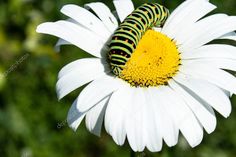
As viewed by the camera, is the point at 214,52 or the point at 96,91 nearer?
the point at 96,91

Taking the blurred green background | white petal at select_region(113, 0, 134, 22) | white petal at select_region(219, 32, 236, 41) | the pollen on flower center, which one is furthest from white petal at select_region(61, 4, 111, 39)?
the blurred green background

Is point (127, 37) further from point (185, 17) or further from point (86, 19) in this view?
point (185, 17)

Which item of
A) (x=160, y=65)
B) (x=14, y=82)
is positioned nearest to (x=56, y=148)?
(x=14, y=82)

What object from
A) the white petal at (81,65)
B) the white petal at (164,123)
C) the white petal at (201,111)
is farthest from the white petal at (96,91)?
the white petal at (201,111)

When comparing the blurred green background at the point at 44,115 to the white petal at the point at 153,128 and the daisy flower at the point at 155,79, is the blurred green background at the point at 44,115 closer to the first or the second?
the daisy flower at the point at 155,79

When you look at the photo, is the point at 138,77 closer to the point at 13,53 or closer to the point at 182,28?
the point at 182,28

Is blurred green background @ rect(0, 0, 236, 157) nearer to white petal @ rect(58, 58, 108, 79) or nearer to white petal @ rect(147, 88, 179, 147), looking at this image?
white petal @ rect(58, 58, 108, 79)

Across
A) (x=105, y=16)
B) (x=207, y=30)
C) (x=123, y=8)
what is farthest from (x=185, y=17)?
(x=105, y=16)
